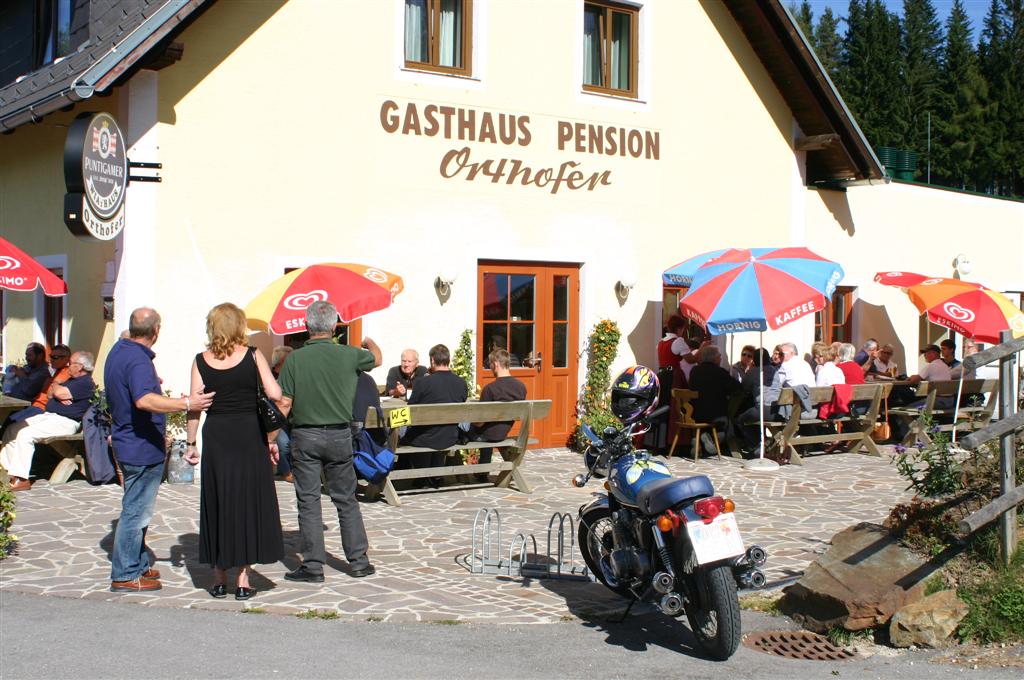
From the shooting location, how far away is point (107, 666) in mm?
5484

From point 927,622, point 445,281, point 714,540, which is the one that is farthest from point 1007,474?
point 445,281

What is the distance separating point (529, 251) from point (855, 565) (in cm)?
764

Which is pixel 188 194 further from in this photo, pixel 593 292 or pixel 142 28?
pixel 593 292

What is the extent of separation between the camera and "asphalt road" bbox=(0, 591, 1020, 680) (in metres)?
5.51

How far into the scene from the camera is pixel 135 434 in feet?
22.4

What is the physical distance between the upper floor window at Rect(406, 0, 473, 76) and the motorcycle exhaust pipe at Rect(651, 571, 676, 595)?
8.48 meters

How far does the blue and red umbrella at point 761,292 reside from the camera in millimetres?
12047

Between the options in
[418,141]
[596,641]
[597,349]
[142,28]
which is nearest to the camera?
[596,641]

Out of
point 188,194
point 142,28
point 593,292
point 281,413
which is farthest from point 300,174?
point 281,413

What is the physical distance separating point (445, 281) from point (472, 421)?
2.81m

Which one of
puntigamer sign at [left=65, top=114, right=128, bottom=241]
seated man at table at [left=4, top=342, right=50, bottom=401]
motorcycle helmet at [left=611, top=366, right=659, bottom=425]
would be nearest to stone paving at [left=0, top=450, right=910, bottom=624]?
motorcycle helmet at [left=611, top=366, right=659, bottom=425]

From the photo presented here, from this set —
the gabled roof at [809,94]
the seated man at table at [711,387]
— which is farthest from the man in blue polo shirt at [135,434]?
the gabled roof at [809,94]

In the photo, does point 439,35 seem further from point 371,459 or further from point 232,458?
point 232,458

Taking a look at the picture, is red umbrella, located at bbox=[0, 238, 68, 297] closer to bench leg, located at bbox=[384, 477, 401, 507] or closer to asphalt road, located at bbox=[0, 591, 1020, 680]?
bench leg, located at bbox=[384, 477, 401, 507]
